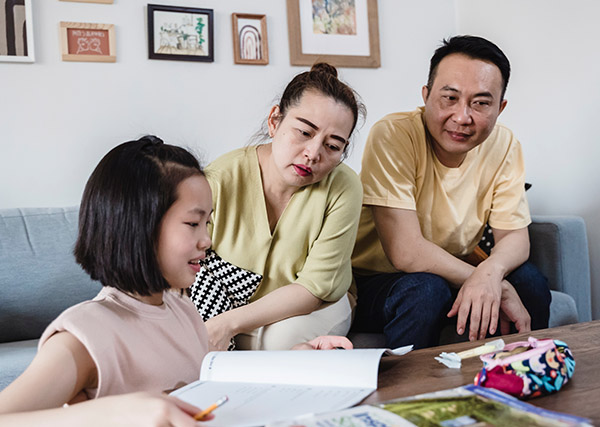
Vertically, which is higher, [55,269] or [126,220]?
[126,220]

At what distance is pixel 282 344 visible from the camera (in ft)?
4.99

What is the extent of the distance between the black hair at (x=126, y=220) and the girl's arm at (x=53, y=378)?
0.13 m

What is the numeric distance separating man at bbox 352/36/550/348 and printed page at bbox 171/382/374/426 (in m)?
0.80

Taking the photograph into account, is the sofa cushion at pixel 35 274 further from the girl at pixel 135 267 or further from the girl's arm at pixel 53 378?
the girl's arm at pixel 53 378

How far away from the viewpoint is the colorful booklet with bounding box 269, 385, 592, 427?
0.64 meters

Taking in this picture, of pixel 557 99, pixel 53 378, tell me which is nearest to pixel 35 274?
pixel 53 378

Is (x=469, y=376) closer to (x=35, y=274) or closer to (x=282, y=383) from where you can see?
(x=282, y=383)

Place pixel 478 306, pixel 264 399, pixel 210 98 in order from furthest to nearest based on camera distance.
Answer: pixel 210 98
pixel 478 306
pixel 264 399

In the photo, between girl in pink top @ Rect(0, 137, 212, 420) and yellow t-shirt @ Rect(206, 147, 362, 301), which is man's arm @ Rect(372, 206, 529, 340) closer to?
yellow t-shirt @ Rect(206, 147, 362, 301)

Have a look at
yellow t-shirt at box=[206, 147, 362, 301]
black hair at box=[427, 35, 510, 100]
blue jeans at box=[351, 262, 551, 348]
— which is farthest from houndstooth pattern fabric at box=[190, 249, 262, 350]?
black hair at box=[427, 35, 510, 100]

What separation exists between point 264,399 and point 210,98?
1.99 m

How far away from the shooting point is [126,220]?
0.88 meters

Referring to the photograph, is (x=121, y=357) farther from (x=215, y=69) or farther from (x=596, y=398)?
(x=215, y=69)

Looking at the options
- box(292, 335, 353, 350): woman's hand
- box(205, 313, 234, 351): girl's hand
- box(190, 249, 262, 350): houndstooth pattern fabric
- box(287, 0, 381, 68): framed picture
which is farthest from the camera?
box(287, 0, 381, 68): framed picture
